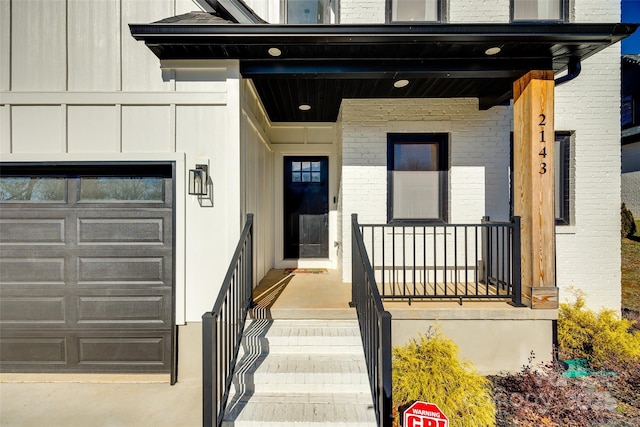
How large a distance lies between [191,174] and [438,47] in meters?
2.86

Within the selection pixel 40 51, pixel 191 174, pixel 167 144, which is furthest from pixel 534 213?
pixel 40 51

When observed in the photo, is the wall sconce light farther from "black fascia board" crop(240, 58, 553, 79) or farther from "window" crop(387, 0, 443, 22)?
"window" crop(387, 0, 443, 22)

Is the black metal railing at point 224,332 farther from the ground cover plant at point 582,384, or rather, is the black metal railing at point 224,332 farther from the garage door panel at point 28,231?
the ground cover plant at point 582,384

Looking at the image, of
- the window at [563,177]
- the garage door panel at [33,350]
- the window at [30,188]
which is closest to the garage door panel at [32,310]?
the garage door panel at [33,350]

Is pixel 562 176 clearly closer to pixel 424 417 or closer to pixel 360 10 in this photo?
pixel 360 10

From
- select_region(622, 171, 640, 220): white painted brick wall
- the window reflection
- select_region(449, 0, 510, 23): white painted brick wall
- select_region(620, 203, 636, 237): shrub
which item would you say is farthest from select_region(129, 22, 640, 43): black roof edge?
select_region(622, 171, 640, 220): white painted brick wall

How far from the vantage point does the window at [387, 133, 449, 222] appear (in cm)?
438

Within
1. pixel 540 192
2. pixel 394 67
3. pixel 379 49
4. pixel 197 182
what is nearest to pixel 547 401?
pixel 540 192

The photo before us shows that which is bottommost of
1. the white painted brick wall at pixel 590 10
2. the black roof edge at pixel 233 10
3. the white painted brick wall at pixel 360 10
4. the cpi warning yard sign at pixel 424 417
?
the cpi warning yard sign at pixel 424 417

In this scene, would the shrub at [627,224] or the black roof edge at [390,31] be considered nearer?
the black roof edge at [390,31]

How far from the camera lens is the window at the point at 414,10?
4.19 meters

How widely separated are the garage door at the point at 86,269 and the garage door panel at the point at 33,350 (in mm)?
11

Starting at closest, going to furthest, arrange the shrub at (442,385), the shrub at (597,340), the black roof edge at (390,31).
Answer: the shrub at (442,385)
the black roof edge at (390,31)
the shrub at (597,340)

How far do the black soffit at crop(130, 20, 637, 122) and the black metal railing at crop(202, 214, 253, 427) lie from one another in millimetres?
1744
